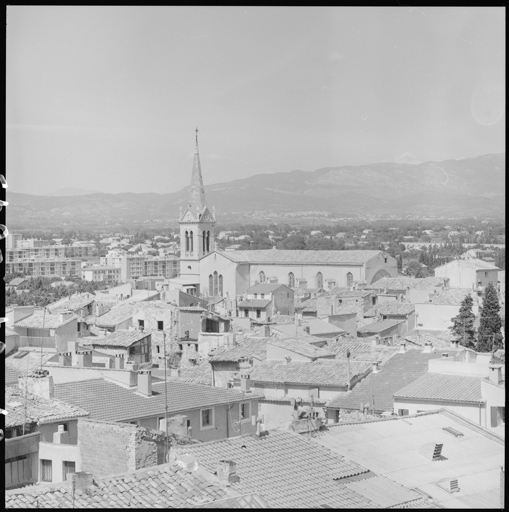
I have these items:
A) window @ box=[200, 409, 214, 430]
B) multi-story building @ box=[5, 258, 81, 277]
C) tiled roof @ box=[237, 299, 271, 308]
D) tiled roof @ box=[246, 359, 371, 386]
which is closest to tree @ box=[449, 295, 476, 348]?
tiled roof @ box=[246, 359, 371, 386]

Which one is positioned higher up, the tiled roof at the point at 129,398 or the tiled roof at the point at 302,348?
the tiled roof at the point at 129,398

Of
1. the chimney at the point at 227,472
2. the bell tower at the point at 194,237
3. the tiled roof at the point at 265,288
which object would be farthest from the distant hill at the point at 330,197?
the chimney at the point at 227,472

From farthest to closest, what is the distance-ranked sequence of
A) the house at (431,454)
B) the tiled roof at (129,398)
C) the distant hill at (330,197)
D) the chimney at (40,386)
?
1. the distant hill at (330,197)
2. the tiled roof at (129,398)
3. the chimney at (40,386)
4. the house at (431,454)

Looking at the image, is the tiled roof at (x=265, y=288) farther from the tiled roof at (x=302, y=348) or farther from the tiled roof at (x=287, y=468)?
the tiled roof at (x=287, y=468)

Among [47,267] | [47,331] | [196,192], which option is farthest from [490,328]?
[47,267]

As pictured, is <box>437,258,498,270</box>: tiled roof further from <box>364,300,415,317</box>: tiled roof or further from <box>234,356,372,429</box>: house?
<box>234,356,372,429</box>: house

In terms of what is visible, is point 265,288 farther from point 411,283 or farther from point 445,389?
point 445,389

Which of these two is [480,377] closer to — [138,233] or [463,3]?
[463,3]
